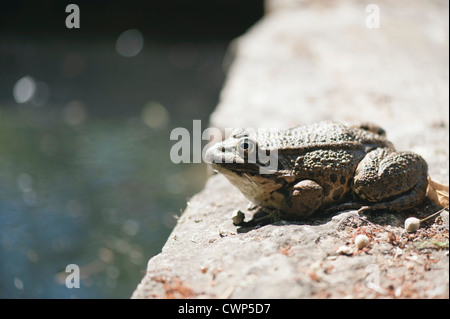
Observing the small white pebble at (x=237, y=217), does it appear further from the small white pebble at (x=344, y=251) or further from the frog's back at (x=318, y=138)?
the small white pebble at (x=344, y=251)

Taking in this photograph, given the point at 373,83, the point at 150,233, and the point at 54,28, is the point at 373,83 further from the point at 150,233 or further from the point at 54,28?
the point at 54,28

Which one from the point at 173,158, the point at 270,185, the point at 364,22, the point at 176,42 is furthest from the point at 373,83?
the point at 176,42

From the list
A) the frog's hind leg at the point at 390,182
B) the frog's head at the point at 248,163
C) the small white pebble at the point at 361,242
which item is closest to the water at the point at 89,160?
the frog's head at the point at 248,163

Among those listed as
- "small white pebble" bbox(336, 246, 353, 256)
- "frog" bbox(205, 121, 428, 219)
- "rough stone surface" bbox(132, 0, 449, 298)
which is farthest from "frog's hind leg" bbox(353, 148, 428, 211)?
"small white pebble" bbox(336, 246, 353, 256)

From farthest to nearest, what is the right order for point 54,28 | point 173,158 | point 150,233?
point 54,28
point 173,158
point 150,233

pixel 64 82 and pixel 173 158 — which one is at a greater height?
pixel 64 82

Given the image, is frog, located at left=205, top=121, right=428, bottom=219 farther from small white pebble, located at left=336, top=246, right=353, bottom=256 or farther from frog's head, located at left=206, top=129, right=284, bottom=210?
small white pebble, located at left=336, top=246, right=353, bottom=256
